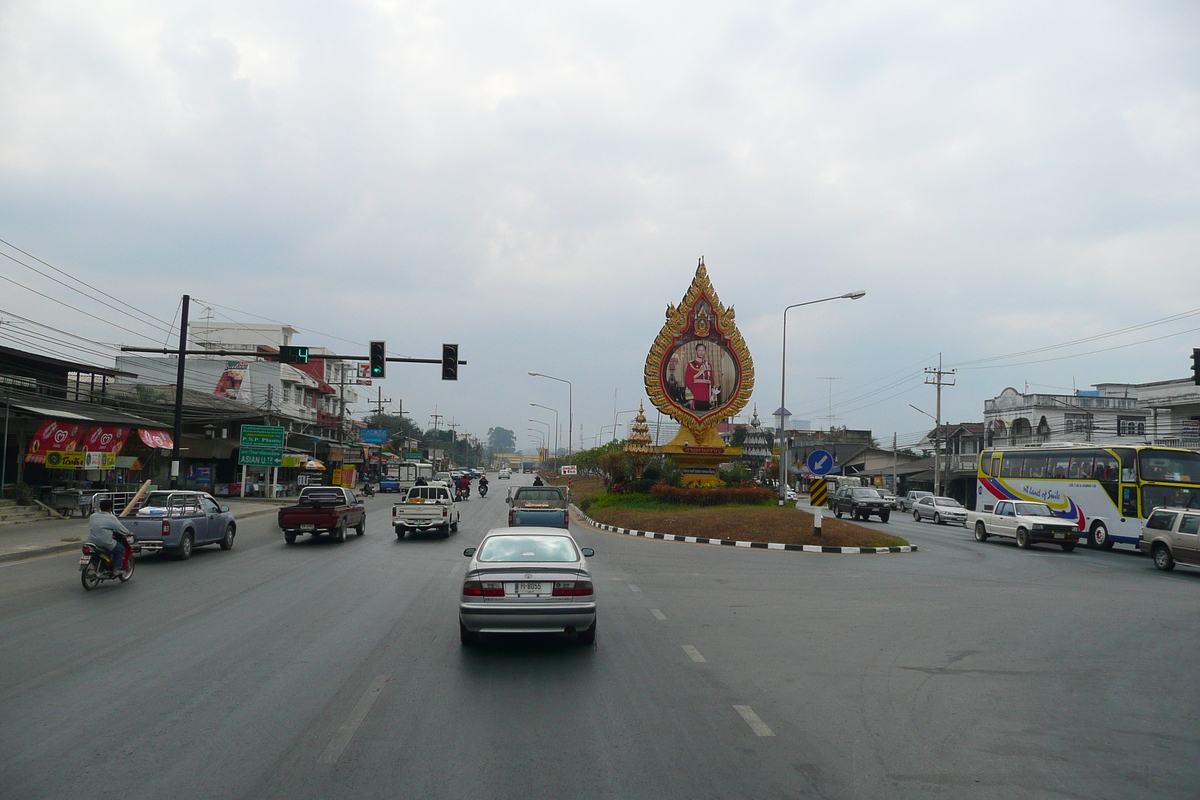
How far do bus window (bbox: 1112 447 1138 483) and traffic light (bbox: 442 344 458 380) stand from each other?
22.2 m

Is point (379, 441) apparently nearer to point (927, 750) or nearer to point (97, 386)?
point (97, 386)

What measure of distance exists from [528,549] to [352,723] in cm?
349

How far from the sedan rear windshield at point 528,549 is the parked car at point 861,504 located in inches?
1269

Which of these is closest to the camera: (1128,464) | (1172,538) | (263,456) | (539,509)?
(1172,538)

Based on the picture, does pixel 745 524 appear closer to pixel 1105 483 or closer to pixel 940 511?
pixel 1105 483

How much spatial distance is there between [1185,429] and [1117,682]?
137 feet

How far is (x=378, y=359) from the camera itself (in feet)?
73.9

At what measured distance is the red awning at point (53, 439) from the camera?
1113 inches

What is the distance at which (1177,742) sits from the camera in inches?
252

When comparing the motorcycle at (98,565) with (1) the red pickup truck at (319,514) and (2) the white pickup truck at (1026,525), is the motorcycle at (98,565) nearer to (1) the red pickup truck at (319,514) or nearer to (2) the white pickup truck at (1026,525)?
(1) the red pickup truck at (319,514)

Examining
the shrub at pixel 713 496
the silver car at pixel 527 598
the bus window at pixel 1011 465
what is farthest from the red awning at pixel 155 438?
the bus window at pixel 1011 465

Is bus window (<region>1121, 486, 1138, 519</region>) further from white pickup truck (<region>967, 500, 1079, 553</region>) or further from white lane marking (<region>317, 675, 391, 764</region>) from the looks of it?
white lane marking (<region>317, 675, 391, 764</region>)

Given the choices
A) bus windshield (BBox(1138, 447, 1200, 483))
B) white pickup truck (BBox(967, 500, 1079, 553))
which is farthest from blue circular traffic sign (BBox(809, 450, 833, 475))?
bus windshield (BBox(1138, 447, 1200, 483))

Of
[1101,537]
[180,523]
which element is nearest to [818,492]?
[1101,537]
